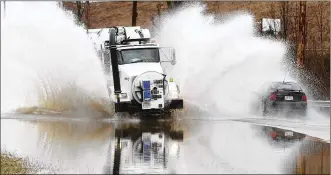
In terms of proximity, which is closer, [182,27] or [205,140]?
[205,140]

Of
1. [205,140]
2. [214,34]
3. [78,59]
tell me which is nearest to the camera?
[205,140]

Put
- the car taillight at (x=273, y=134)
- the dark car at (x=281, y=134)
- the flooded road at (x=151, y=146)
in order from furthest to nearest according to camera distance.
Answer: the car taillight at (x=273, y=134), the dark car at (x=281, y=134), the flooded road at (x=151, y=146)

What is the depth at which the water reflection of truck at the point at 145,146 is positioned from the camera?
14.7 meters

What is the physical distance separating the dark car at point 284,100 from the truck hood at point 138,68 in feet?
18.6

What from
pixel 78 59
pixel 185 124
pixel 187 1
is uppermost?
pixel 187 1

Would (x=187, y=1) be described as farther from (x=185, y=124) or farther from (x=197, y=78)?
(x=185, y=124)

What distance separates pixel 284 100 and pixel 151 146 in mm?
12595

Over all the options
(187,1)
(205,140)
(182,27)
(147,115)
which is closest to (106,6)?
(187,1)

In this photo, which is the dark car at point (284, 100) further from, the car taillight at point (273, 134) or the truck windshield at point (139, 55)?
the car taillight at point (273, 134)

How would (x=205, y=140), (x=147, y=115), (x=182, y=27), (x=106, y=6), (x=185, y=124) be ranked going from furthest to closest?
(x=106, y=6) < (x=182, y=27) < (x=147, y=115) < (x=185, y=124) < (x=205, y=140)

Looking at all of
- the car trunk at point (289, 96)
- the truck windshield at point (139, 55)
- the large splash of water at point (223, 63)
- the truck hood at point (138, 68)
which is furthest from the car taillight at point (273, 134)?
the car trunk at point (289, 96)

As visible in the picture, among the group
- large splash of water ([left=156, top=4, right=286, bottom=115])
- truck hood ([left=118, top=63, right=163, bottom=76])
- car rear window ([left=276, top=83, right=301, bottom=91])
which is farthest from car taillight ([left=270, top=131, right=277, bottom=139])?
car rear window ([left=276, top=83, right=301, bottom=91])

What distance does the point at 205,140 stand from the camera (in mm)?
19172

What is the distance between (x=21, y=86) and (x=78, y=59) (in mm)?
3115
